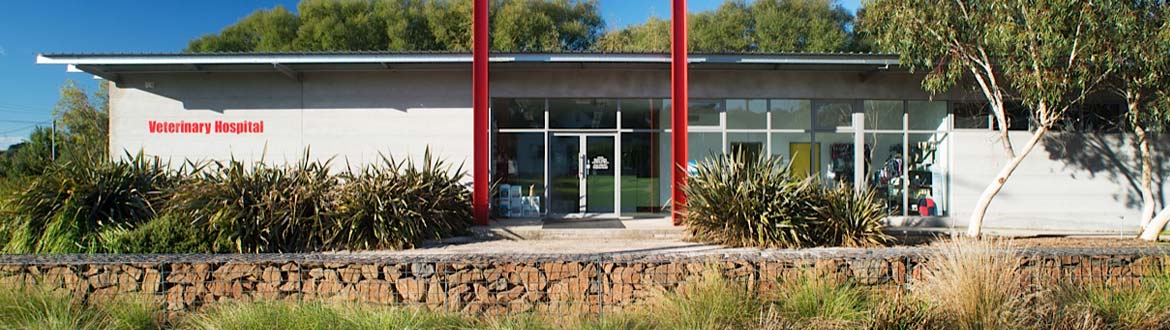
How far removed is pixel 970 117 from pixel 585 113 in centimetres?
782

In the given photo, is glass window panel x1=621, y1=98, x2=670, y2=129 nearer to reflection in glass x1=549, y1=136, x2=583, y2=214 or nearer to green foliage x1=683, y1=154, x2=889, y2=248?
reflection in glass x1=549, y1=136, x2=583, y2=214

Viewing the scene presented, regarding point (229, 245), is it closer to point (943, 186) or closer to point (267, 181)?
point (267, 181)

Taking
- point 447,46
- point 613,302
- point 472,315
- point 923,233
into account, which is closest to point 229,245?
point 472,315

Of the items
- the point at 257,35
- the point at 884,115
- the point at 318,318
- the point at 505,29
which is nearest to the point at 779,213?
the point at 884,115

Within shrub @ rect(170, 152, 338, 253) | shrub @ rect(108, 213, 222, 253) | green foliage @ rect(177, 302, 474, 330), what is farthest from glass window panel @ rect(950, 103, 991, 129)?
shrub @ rect(108, 213, 222, 253)

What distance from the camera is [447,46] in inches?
1143

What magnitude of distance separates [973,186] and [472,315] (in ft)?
39.1

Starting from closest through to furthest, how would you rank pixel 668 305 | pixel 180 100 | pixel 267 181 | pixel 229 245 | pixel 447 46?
1. pixel 668 305
2. pixel 229 245
3. pixel 267 181
4. pixel 180 100
5. pixel 447 46

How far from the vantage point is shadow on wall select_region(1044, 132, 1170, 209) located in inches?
495

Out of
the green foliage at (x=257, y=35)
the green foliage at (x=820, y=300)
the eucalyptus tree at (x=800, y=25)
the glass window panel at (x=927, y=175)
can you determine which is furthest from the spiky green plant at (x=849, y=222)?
the green foliage at (x=257, y=35)

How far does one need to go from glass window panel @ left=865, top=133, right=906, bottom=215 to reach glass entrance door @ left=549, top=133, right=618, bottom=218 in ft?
17.4

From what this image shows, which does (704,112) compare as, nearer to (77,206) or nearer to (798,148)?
(798,148)

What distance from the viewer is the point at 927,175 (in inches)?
511

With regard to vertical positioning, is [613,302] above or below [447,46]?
below
